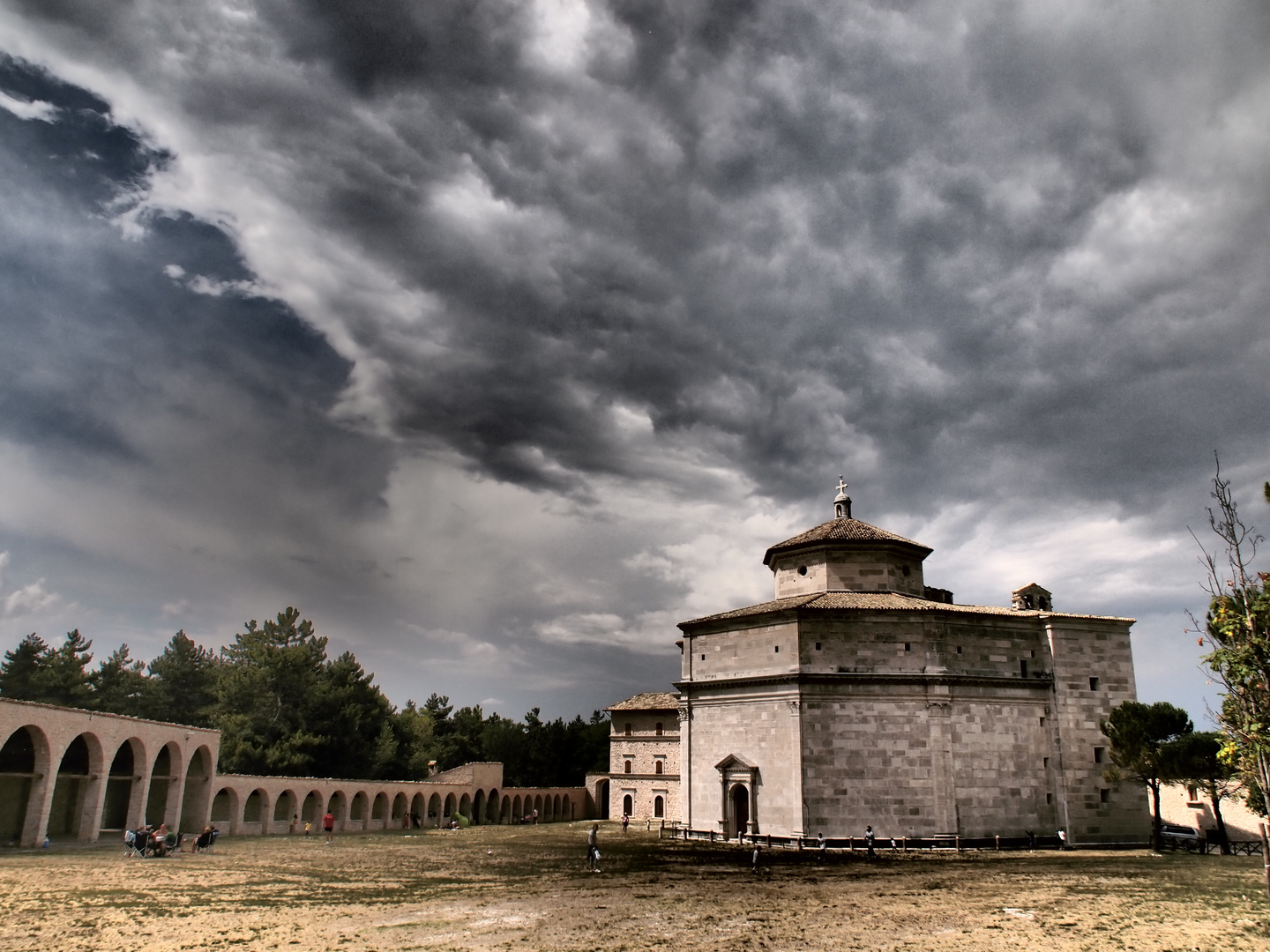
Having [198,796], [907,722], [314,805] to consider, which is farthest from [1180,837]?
[198,796]

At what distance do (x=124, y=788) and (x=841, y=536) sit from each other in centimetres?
3468

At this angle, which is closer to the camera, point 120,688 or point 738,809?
point 738,809

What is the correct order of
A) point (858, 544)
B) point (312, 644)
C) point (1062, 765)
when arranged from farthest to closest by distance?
1. point (312, 644)
2. point (858, 544)
3. point (1062, 765)

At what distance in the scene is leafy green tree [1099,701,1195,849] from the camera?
29.9 meters

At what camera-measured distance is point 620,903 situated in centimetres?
1747

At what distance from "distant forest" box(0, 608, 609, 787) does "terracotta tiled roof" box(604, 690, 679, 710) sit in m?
17.5

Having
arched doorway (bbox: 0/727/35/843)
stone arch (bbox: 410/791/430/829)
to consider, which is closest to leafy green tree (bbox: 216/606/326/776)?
stone arch (bbox: 410/791/430/829)

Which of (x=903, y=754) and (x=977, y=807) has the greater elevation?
(x=903, y=754)

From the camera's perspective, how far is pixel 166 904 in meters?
16.3

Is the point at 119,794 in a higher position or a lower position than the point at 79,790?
lower

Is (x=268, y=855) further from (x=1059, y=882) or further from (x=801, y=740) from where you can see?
(x=1059, y=882)

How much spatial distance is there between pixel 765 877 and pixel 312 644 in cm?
4819

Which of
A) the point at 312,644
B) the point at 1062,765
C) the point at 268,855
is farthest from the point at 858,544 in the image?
the point at 312,644

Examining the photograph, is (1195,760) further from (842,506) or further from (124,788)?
(124,788)
